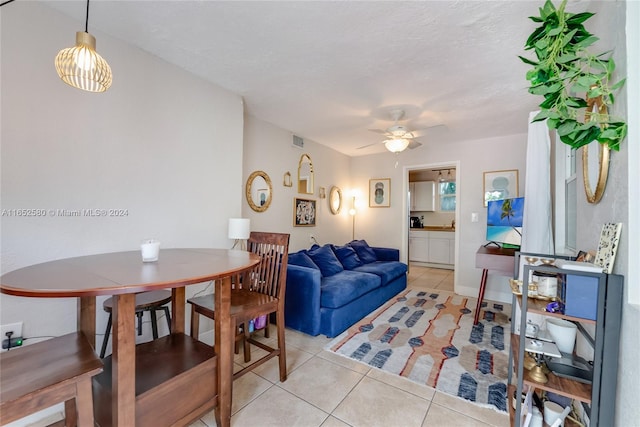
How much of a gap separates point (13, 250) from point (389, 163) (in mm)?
4920

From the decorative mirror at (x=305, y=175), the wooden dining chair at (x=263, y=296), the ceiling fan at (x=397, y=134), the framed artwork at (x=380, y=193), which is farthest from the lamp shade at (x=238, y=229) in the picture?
the framed artwork at (x=380, y=193)

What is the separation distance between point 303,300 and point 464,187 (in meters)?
3.30

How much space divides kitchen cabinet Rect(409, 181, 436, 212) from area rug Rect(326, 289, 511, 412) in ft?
11.2

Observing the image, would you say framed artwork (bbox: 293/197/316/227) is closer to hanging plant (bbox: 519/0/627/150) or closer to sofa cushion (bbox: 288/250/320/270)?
sofa cushion (bbox: 288/250/320/270)

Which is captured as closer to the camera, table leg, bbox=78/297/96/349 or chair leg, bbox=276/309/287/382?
table leg, bbox=78/297/96/349

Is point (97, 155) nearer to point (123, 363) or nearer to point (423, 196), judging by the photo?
point (123, 363)

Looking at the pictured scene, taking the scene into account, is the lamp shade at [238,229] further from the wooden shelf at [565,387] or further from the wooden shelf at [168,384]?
the wooden shelf at [565,387]

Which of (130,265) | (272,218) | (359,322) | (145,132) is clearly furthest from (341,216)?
(130,265)

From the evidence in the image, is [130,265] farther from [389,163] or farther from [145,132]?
[389,163]

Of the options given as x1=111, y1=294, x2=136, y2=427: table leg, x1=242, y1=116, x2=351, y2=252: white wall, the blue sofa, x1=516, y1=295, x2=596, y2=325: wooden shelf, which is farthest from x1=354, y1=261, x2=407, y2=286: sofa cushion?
x1=111, y1=294, x2=136, y2=427: table leg

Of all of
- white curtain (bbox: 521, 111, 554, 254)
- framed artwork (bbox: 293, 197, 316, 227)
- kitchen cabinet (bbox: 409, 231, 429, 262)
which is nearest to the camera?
white curtain (bbox: 521, 111, 554, 254)

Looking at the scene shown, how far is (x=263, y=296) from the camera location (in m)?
1.93

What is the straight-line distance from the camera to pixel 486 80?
2.38 m

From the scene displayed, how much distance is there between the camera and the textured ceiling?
161 cm
